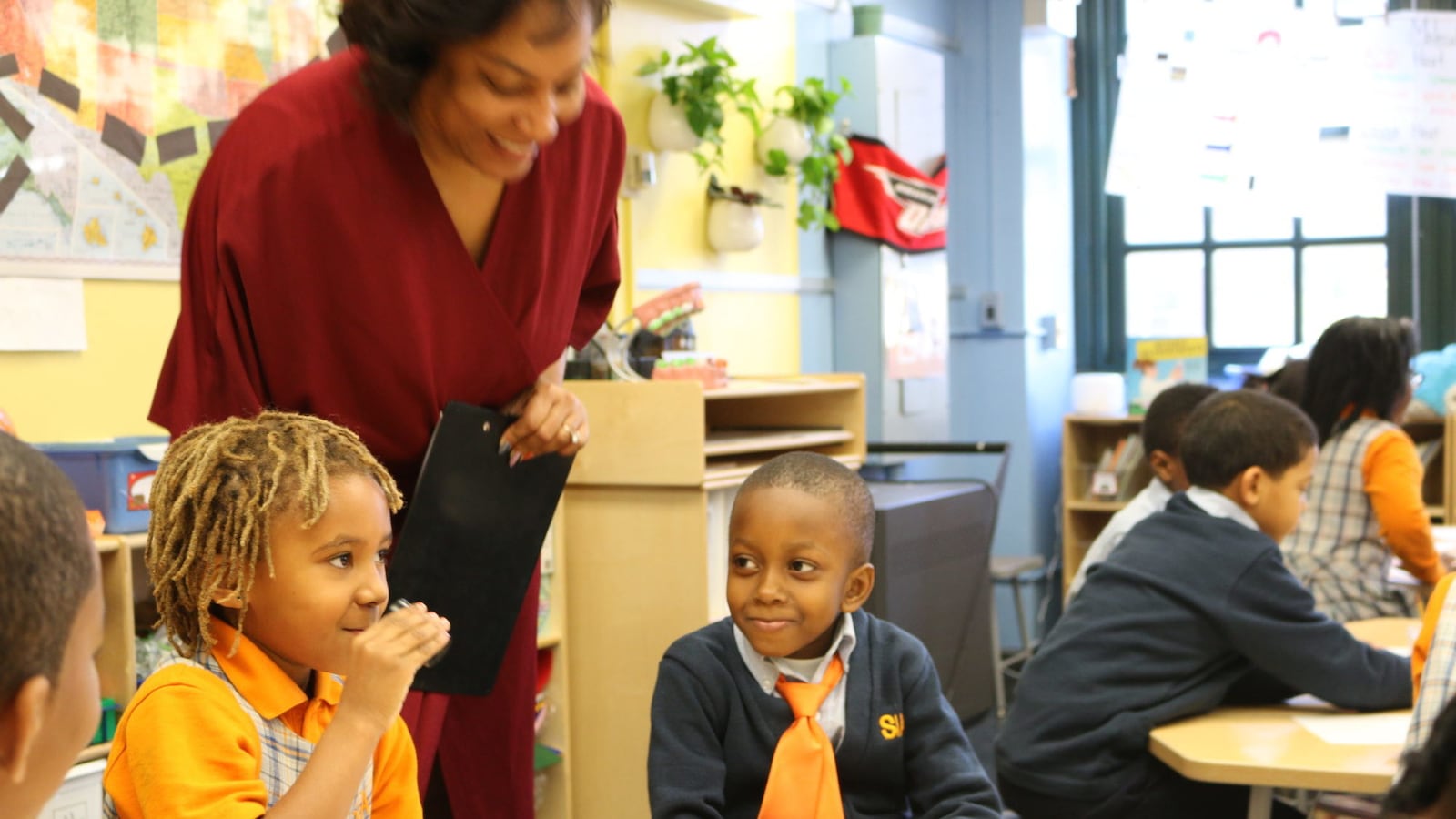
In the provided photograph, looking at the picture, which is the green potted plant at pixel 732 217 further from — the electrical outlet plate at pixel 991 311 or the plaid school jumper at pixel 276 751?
the plaid school jumper at pixel 276 751

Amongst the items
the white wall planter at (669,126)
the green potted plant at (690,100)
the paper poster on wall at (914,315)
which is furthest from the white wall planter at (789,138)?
the paper poster on wall at (914,315)

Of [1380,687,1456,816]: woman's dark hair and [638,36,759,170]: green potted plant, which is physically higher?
[638,36,759,170]: green potted plant

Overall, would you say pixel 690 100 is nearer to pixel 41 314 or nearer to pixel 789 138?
pixel 789 138

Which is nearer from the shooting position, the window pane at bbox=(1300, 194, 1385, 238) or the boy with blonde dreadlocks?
the boy with blonde dreadlocks

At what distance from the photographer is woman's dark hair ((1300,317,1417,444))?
11.4ft

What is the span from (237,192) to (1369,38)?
16.6ft

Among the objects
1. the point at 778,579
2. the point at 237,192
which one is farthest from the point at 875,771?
the point at 237,192

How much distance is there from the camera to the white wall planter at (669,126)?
3941 millimetres

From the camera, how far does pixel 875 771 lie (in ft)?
5.25

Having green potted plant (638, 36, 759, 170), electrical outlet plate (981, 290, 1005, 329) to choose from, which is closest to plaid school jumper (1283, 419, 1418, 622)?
green potted plant (638, 36, 759, 170)

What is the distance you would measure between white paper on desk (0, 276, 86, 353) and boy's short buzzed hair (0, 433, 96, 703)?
2007 mm

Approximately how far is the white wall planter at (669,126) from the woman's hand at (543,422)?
2.33 meters

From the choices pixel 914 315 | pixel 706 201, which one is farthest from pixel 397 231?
pixel 914 315

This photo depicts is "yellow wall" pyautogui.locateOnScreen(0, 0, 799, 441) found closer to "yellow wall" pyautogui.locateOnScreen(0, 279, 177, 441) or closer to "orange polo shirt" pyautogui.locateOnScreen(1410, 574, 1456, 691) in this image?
"yellow wall" pyautogui.locateOnScreen(0, 279, 177, 441)
